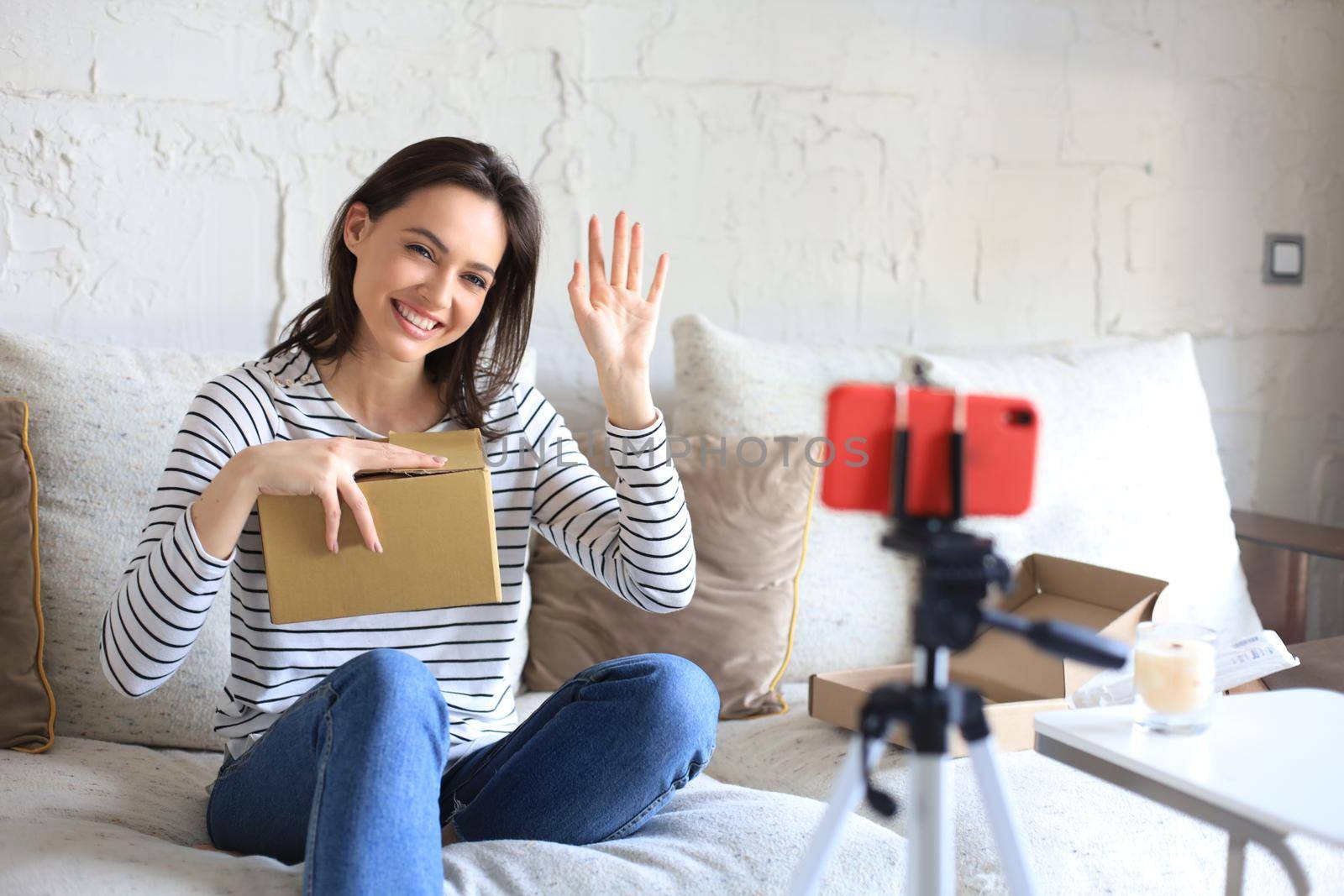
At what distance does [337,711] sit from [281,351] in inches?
20.6

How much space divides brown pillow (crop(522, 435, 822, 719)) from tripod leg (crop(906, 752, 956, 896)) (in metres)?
1.06

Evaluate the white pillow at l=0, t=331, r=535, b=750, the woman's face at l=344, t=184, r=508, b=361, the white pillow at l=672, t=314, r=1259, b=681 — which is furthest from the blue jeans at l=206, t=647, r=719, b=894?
the white pillow at l=672, t=314, r=1259, b=681

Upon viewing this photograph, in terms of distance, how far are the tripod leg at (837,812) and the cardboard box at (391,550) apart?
1.80 feet

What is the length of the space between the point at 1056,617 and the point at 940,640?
1166 mm

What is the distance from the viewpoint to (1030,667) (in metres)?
1.61

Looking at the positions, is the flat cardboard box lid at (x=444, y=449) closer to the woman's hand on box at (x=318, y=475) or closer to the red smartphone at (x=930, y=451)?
the woman's hand on box at (x=318, y=475)

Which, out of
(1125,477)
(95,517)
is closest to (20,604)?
(95,517)

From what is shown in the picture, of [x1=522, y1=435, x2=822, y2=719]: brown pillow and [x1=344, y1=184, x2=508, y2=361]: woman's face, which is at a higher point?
[x1=344, y1=184, x2=508, y2=361]: woman's face

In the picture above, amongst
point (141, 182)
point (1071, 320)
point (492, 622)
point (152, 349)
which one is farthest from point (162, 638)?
point (1071, 320)

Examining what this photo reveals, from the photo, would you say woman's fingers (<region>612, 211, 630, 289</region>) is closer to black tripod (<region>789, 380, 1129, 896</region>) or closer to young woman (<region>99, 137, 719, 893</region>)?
young woman (<region>99, 137, 719, 893</region>)

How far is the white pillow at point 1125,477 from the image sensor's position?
194 cm

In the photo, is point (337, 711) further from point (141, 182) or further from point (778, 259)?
point (778, 259)

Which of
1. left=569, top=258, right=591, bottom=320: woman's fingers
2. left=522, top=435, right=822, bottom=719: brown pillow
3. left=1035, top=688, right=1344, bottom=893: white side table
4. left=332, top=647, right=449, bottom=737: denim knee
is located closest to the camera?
left=1035, top=688, right=1344, bottom=893: white side table

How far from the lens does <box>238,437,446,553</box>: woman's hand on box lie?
1111 millimetres
